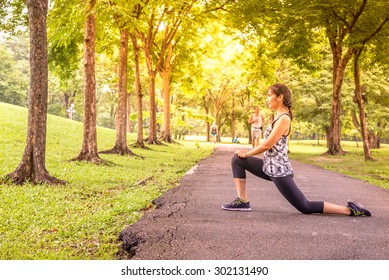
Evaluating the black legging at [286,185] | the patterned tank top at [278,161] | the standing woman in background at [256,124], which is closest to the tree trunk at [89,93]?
the standing woman in background at [256,124]

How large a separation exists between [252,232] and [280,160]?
1279 mm

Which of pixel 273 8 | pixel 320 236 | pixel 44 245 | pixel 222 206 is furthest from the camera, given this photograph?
pixel 273 8

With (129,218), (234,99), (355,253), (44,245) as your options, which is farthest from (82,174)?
(234,99)

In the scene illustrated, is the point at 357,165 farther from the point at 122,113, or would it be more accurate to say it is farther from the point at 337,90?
the point at 122,113

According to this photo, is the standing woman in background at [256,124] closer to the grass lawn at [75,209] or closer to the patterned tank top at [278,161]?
the grass lawn at [75,209]

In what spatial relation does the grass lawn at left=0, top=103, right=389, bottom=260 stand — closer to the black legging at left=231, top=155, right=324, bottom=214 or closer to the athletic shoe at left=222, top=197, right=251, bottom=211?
the athletic shoe at left=222, top=197, right=251, bottom=211

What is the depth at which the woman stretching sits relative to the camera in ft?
18.5

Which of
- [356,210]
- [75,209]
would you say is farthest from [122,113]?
[356,210]

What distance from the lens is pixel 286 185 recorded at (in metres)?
5.67

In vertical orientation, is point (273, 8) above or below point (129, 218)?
above

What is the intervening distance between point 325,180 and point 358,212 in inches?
211

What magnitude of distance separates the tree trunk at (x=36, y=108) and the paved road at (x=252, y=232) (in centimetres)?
304

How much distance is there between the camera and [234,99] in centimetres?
5900

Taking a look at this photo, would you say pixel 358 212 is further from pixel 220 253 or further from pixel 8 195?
pixel 8 195
